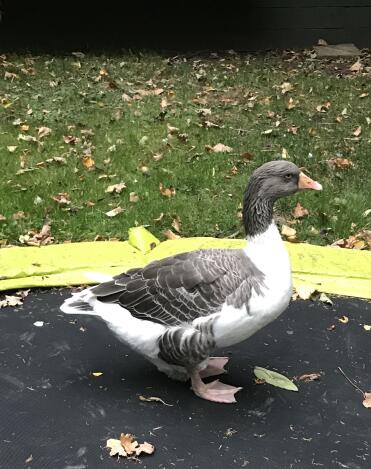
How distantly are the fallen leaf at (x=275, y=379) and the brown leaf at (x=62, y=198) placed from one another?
8.87ft

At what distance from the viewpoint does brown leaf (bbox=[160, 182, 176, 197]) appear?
5.75 m

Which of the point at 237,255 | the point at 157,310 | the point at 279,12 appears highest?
the point at 279,12

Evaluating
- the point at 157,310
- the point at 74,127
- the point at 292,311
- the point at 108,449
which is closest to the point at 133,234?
the point at 292,311

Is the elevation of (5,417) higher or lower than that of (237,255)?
lower

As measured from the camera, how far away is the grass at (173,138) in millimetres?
5352

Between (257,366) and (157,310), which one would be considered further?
(257,366)

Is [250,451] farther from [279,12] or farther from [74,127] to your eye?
[279,12]

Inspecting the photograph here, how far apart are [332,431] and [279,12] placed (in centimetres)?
1046

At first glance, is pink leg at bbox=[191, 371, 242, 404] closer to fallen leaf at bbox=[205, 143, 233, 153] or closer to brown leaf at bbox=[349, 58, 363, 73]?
fallen leaf at bbox=[205, 143, 233, 153]

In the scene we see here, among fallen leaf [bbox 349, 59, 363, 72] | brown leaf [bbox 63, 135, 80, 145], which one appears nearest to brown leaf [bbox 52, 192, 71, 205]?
brown leaf [bbox 63, 135, 80, 145]

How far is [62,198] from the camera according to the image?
5.59 meters

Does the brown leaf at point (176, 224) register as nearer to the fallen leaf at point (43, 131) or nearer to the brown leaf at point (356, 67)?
the fallen leaf at point (43, 131)

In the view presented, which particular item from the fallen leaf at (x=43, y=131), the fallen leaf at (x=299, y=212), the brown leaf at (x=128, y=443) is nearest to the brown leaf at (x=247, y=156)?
the fallen leaf at (x=299, y=212)

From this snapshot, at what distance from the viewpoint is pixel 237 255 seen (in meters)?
3.06
